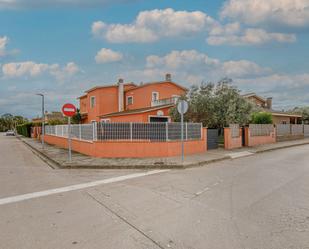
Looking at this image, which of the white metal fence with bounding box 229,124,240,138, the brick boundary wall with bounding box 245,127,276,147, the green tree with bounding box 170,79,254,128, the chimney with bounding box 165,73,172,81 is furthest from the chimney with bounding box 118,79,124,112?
the brick boundary wall with bounding box 245,127,276,147

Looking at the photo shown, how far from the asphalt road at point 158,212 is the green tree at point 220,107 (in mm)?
9271

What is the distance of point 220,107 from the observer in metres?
17.5

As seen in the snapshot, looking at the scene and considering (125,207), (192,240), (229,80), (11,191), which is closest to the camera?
(192,240)

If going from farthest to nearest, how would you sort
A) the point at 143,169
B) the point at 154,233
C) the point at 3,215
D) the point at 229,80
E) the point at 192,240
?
the point at 229,80, the point at 143,169, the point at 3,215, the point at 154,233, the point at 192,240

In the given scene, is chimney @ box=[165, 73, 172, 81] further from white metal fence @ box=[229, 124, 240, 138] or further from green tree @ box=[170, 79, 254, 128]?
white metal fence @ box=[229, 124, 240, 138]

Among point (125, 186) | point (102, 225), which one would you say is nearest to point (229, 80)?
point (125, 186)

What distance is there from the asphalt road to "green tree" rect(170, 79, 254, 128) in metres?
9.27

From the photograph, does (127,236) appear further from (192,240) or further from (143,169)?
(143,169)

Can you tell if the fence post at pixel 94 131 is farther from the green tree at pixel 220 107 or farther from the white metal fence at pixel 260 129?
the white metal fence at pixel 260 129

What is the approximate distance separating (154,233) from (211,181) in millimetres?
4218

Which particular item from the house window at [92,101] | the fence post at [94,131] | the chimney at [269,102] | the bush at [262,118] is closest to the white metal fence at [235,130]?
the bush at [262,118]

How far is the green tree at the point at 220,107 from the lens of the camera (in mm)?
17281

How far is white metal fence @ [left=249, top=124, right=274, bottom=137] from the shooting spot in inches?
730

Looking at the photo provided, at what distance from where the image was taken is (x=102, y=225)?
165 inches
